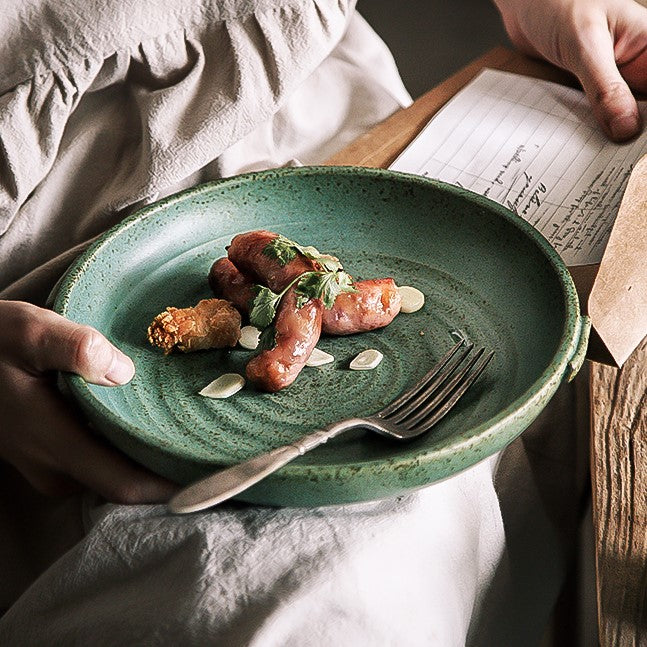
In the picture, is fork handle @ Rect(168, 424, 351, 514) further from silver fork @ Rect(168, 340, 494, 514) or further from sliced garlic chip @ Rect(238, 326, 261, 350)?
sliced garlic chip @ Rect(238, 326, 261, 350)

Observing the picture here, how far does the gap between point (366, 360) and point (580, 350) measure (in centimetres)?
16

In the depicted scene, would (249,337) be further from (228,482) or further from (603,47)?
(603,47)

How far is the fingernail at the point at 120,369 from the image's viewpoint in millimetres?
630

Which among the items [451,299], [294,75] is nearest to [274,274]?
[451,299]

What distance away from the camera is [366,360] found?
69cm

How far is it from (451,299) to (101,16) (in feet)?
1.26

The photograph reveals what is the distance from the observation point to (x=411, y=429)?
607mm

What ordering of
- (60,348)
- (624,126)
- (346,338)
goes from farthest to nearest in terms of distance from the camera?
1. (624,126)
2. (346,338)
3. (60,348)

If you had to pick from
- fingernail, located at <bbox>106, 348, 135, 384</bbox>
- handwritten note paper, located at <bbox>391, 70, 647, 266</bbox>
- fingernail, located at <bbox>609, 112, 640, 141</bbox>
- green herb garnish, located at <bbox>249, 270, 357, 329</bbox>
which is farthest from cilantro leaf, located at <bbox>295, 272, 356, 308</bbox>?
fingernail, located at <bbox>609, 112, 640, 141</bbox>

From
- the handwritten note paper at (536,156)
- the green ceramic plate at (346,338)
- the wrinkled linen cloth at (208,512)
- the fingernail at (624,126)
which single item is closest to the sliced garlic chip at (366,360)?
the green ceramic plate at (346,338)

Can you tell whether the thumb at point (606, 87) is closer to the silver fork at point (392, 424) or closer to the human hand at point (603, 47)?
the human hand at point (603, 47)

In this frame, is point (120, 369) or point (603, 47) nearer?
point (120, 369)

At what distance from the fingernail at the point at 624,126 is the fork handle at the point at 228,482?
63 centimetres

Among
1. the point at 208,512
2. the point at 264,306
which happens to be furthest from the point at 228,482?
the point at 264,306
